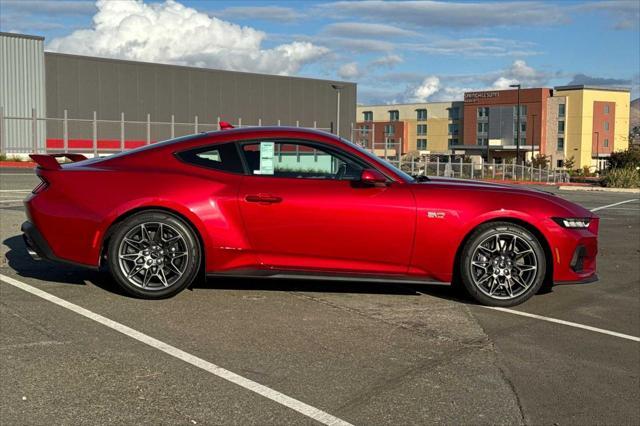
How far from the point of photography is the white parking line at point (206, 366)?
11.9ft

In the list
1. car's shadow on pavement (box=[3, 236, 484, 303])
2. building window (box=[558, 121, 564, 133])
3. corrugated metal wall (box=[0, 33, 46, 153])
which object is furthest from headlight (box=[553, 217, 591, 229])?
building window (box=[558, 121, 564, 133])

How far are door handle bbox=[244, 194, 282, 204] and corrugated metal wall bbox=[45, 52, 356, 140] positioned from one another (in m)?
31.2

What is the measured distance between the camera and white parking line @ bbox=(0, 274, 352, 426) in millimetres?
3629

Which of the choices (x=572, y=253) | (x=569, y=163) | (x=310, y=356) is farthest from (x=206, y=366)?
(x=569, y=163)

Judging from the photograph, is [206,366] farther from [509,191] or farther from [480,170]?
[480,170]

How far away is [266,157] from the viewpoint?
5.79 metres

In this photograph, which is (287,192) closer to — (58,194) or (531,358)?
(58,194)

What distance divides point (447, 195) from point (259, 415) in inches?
109

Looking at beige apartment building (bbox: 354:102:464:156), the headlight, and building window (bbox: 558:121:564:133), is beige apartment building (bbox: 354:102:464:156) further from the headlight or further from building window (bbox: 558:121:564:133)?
the headlight

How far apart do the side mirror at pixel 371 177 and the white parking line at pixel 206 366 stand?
2.02 metres

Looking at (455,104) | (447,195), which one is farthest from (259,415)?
(455,104)

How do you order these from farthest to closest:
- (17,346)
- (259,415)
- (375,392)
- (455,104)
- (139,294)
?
(455,104) < (139,294) < (17,346) < (375,392) < (259,415)

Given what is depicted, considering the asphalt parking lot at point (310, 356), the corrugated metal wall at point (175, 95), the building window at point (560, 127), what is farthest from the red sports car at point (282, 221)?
the building window at point (560, 127)

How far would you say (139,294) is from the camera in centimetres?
557
